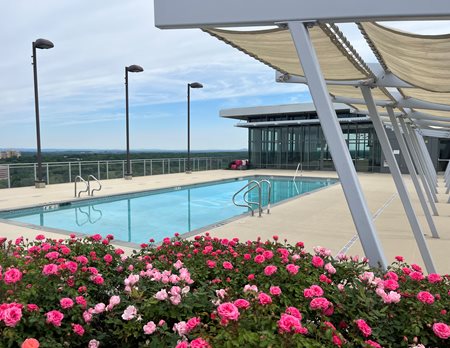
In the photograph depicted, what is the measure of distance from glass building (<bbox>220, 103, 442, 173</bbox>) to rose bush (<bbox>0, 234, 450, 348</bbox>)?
942 inches

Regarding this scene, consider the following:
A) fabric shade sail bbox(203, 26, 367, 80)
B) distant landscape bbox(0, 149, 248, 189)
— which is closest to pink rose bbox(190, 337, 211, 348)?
fabric shade sail bbox(203, 26, 367, 80)

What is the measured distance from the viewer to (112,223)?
367 inches

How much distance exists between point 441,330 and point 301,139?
89.7 feet

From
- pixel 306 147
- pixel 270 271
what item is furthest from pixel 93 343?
pixel 306 147

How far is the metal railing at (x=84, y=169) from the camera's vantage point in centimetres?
1480

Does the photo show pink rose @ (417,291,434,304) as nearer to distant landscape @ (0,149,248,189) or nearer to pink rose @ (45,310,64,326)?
pink rose @ (45,310,64,326)

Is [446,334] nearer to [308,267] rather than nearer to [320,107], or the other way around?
[308,267]

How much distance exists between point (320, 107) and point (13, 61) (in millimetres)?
19505

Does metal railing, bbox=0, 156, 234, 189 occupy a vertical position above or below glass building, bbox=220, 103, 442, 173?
below

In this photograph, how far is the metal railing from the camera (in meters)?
14.8

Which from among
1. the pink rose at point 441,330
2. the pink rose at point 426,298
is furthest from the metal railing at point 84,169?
the pink rose at point 441,330

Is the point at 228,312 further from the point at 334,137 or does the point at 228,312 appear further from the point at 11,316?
the point at 334,137

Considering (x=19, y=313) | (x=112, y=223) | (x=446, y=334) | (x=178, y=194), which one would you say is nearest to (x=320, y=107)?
(x=446, y=334)

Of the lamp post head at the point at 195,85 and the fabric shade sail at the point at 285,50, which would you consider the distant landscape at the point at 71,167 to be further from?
the fabric shade sail at the point at 285,50
